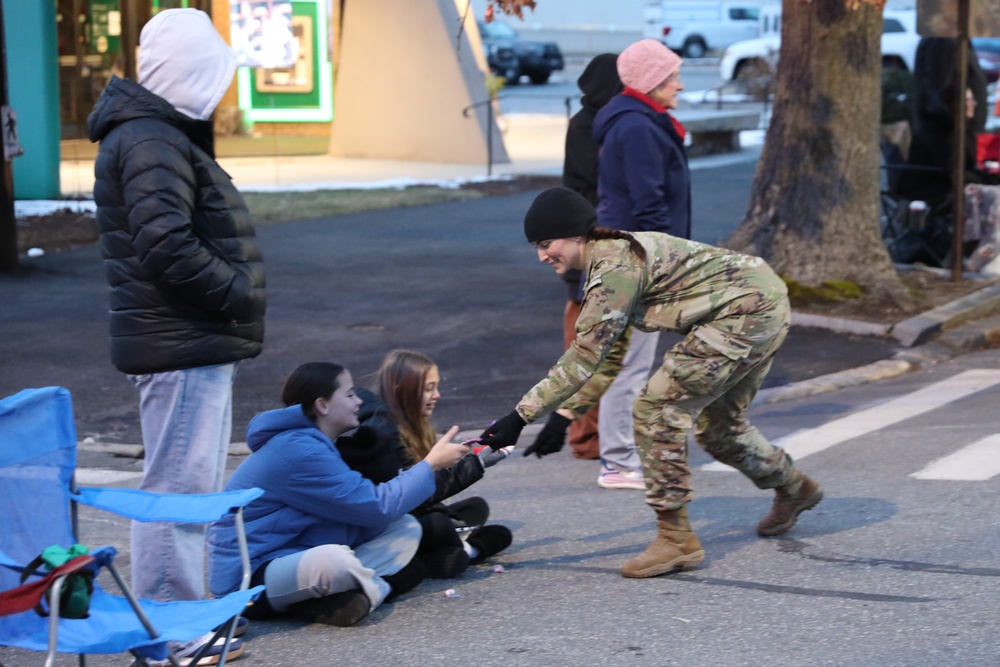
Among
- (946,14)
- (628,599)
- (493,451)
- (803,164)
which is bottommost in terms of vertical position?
(628,599)

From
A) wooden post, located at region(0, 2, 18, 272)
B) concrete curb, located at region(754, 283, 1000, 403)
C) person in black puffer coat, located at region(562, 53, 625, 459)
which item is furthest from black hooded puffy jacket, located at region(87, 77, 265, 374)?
wooden post, located at region(0, 2, 18, 272)

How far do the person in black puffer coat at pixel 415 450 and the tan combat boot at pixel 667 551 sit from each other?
61 centimetres

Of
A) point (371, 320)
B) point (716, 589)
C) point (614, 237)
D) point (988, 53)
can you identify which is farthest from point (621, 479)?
point (988, 53)

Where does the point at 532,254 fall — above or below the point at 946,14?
below

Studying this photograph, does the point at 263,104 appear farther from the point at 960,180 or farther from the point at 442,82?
the point at 960,180

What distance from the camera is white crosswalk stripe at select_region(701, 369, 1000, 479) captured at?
7.04 metres

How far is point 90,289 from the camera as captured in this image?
1177cm

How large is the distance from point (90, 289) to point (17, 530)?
833cm

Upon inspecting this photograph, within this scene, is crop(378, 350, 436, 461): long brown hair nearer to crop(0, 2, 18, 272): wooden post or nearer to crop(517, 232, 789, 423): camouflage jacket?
crop(517, 232, 789, 423): camouflage jacket

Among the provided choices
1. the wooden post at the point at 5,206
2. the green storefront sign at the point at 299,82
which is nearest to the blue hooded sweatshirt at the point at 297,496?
the wooden post at the point at 5,206

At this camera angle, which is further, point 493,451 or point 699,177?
point 699,177

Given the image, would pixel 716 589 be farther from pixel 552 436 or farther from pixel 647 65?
pixel 647 65

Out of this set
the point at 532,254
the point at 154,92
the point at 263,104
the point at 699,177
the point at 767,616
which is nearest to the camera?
the point at 154,92

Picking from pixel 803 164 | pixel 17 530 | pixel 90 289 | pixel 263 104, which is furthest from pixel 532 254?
pixel 17 530
